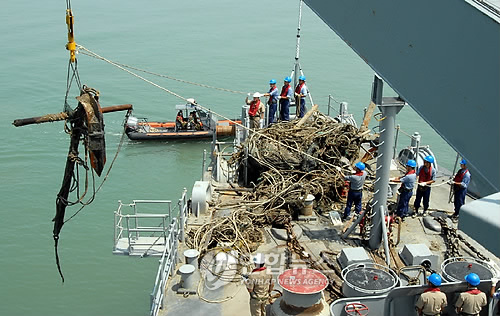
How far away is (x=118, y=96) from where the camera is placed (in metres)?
33.3

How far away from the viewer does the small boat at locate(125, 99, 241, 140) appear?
91.1ft

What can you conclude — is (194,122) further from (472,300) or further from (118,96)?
(472,300)

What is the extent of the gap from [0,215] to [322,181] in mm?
13418

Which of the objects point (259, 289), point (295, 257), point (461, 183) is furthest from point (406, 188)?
point (259, 289)

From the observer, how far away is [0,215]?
21.2 meters

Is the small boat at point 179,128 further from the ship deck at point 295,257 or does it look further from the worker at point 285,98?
the ship deck at point 295,257

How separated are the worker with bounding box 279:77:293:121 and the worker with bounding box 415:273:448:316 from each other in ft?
33.6

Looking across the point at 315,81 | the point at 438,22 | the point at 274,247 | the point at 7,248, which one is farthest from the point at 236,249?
the point at 315,81

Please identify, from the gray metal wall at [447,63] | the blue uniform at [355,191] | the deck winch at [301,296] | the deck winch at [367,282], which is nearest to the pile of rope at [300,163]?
the blue uniform at [355,191]

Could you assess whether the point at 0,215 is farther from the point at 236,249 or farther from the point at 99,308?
the point at 236,249

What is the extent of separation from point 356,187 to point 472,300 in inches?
186

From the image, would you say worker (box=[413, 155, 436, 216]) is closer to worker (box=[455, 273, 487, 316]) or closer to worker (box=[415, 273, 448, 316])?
worker (box=[455, 273, 487, 316])

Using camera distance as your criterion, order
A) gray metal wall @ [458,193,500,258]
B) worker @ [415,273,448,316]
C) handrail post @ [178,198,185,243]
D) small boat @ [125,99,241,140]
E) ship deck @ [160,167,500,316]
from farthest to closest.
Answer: small boat @ [125,99,241,140] < handrail post @ [178,198,185,243] < ship deck @ [160,167,500,316] < worker @ [415,273,448,316] < gray metal wall @ [458,193,500,258]

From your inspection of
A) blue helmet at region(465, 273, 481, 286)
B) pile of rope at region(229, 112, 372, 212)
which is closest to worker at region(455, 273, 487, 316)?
blue helmet at region(465, 273, 481, 286)
